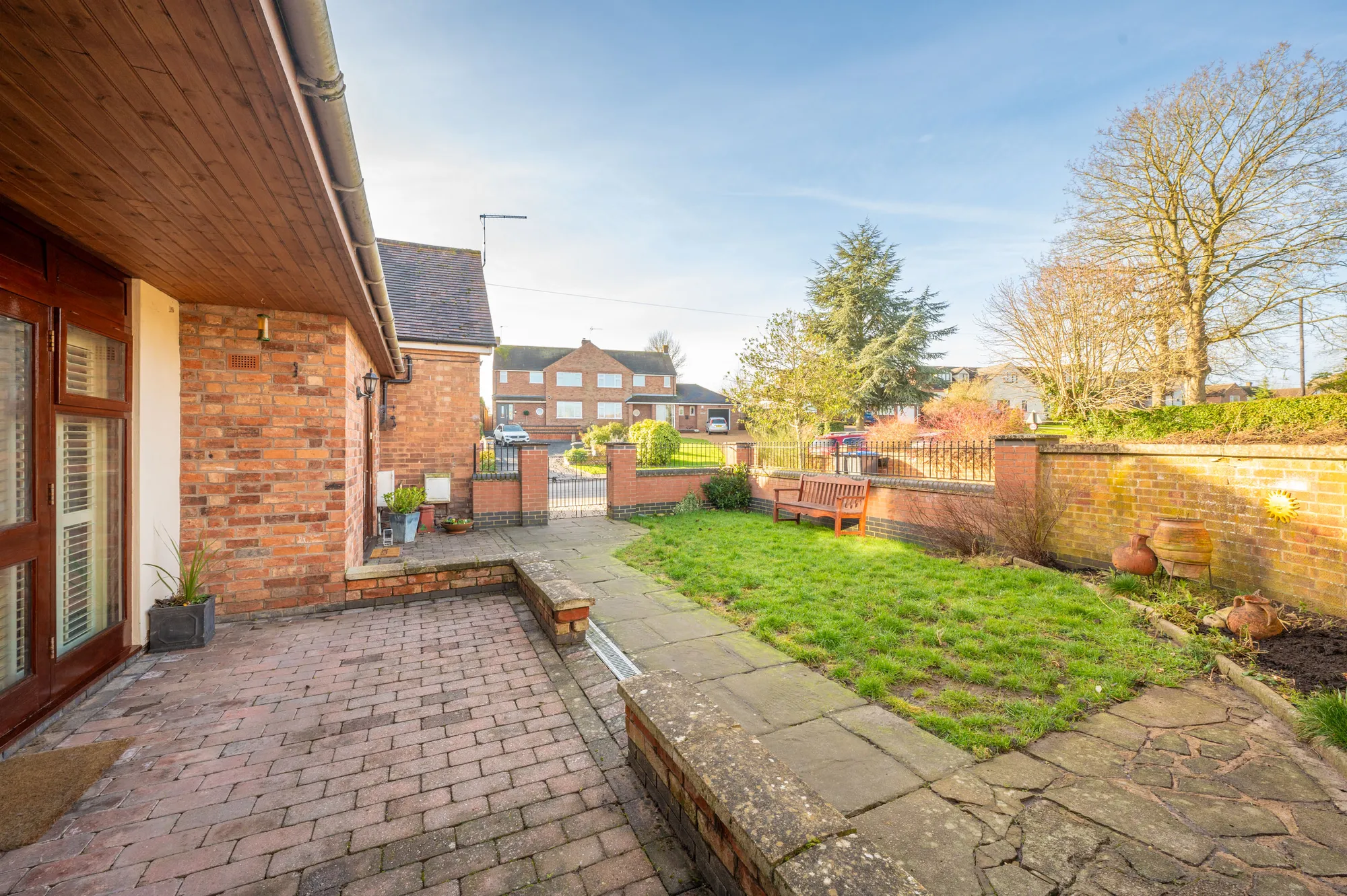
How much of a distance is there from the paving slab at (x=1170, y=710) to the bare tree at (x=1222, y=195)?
1241cm

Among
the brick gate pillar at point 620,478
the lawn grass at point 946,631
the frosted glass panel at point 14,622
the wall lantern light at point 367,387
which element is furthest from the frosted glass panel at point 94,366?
the brick gate pillar at point 620,478

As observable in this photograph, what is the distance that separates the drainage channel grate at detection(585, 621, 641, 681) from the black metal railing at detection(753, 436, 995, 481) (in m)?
7.33

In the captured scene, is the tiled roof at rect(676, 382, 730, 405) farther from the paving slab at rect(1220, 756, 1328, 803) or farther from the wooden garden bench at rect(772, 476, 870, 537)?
the paving slab at rect(1220, 756, 1328, 803)

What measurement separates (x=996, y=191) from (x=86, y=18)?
40.0ft

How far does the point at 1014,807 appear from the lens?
2.22 meters

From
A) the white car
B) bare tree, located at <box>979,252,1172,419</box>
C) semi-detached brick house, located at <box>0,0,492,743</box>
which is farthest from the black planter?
the white car

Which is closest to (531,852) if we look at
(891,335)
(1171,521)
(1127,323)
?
(1171,521)

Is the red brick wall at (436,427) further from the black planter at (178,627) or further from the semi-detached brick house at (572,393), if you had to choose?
the semi-detached brick house at (572,393)

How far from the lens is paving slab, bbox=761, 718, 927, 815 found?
2293mm

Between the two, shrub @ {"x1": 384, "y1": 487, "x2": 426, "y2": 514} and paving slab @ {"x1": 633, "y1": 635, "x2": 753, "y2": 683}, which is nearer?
paving slab @ {"x1": 633, "y1": 635, "x2": 753, "y2": 683}

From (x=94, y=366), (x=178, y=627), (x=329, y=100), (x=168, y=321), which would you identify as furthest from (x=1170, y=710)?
(x=168, y=321)

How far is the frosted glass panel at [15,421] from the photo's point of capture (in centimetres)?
257

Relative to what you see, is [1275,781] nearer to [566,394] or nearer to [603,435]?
[603,435]

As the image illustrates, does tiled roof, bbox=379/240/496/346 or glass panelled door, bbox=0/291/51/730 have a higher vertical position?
tiled roof, bbox=379/240/496/346
